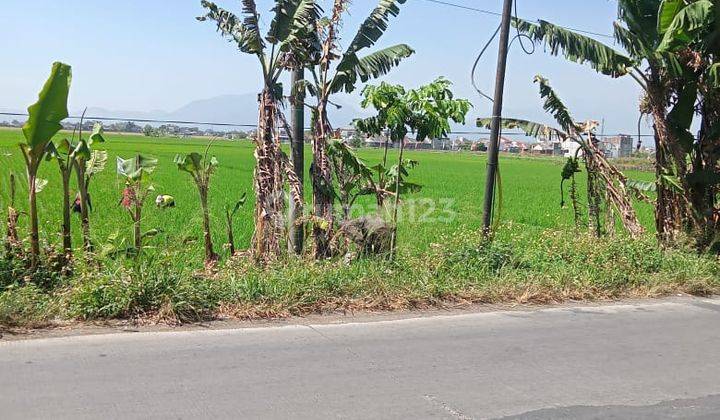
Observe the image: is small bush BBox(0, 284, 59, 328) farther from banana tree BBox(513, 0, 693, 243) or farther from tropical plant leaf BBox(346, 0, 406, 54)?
banana tree BBox(513, 0, 693, 243)

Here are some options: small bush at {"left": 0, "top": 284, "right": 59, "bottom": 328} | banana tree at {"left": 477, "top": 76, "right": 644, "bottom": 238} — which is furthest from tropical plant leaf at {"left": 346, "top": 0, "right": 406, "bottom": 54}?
small bush at {"left": 0, "top": 284, "right": 59, "bottom": 328}

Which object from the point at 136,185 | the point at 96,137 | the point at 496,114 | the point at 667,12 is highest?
the point at 667,12

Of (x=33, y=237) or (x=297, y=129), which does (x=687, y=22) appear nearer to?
(x=297, y=129)

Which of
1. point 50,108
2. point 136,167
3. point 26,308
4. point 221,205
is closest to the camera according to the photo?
point 26,308

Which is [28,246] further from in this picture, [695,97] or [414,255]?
[695,97]

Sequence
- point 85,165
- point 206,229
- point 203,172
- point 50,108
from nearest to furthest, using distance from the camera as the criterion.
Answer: point 50,108 < point 85,165 < point 206,229 < point 203,172

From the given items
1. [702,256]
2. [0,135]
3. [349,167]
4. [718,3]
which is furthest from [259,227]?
[0,135]

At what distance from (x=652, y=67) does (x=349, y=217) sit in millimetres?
5234

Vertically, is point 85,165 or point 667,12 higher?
point 667,12

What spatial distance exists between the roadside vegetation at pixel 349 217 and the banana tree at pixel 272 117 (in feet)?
0.06

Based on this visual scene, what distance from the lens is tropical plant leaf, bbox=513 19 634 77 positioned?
31.1ft

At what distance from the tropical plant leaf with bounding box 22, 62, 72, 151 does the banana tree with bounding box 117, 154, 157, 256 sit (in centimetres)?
117

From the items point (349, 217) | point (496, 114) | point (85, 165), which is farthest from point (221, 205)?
point (496, 114)

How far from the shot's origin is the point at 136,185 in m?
7.48
